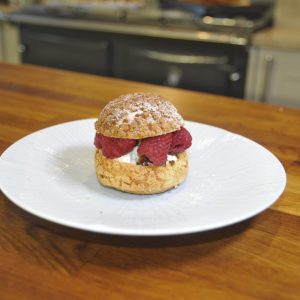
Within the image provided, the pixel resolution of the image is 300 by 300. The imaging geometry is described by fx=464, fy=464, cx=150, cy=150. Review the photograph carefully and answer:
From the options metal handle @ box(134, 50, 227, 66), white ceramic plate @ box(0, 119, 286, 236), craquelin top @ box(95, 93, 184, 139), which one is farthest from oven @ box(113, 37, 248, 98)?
craquelin top @ box(95, 93, 184, 139)

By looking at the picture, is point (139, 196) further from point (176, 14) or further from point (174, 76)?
point (176, 14)

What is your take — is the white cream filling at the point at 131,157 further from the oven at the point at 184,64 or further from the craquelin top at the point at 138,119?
the oven at the point at 184,64

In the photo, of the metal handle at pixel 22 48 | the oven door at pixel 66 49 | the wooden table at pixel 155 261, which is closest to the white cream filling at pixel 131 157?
the wooden table at pixel 155 261

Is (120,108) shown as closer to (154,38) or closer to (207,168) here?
(207,168)

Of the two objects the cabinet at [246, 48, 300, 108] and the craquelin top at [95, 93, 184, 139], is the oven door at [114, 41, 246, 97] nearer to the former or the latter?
the cabinet at [246, 48, 300, 108]

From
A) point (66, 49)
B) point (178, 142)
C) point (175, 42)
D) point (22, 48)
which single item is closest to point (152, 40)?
point (175, 42)
